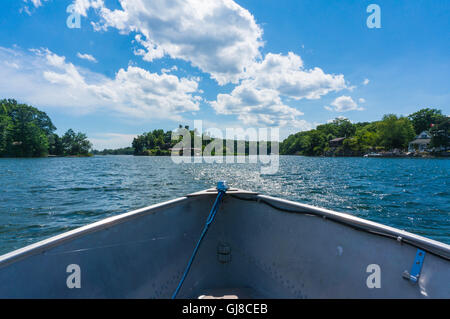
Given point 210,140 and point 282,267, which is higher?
point 210,140

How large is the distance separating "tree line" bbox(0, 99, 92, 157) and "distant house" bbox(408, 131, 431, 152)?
116 m

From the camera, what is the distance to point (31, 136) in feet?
197

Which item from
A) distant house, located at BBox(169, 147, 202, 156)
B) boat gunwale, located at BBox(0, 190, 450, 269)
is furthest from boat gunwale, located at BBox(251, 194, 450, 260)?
distant house, located at BBox(169, 147, 202, 156)

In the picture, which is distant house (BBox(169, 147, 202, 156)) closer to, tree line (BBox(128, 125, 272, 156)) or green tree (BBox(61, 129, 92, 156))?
tree line (BBox(128, 125, 272, 156))

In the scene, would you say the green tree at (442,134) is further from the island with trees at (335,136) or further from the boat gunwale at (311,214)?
the boat gunwale at (311,214)

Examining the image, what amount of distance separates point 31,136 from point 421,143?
117 metres

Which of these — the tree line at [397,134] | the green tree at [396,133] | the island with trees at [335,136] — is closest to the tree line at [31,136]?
the island with trees at [335,136]

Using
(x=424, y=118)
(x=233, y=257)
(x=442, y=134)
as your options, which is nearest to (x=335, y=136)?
(x=424, y=118)

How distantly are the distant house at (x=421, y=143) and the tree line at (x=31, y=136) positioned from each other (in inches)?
4552

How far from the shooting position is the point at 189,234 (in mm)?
2689

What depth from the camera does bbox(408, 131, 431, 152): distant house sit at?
59.1 m
